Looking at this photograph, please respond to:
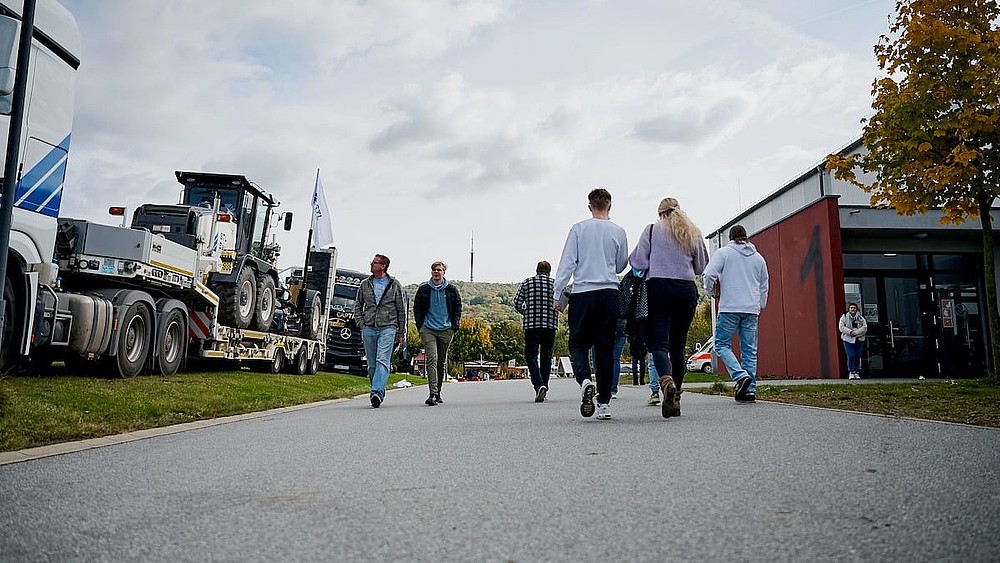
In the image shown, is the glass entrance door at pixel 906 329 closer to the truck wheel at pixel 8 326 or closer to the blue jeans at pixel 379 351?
the blue jeans at pixel 379 351

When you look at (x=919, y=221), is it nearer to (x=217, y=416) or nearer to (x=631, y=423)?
(x=631, y=423)

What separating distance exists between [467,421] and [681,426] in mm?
1924

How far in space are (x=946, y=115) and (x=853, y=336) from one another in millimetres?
6145

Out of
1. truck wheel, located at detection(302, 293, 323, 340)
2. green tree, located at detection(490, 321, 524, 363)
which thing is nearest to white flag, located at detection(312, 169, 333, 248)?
truck wheel, located at detection(302, 293, 323, 340)

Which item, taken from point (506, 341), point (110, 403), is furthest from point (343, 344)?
point (506, 341)

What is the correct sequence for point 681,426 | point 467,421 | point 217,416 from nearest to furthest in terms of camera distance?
point 681,426, point 467,421, point 217,416

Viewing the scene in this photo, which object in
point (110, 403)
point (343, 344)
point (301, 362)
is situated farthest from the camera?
point (343, 344)

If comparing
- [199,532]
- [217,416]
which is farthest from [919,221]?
[199,532]

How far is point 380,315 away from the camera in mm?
9711

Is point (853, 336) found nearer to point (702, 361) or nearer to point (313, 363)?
point (313, 363)

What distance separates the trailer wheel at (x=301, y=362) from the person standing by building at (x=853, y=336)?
41.5 feet

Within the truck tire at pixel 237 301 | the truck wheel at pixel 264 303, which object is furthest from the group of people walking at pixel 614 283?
the truck wheel at pixel 264 303

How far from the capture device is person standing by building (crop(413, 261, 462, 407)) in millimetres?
10211

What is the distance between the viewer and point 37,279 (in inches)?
324
